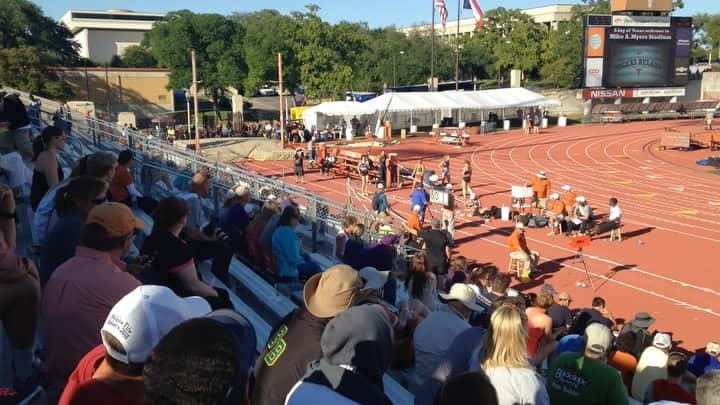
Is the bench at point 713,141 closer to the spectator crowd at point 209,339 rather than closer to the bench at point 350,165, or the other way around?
the bench at point 350,165

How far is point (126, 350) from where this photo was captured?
104 inches

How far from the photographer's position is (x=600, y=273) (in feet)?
50.0

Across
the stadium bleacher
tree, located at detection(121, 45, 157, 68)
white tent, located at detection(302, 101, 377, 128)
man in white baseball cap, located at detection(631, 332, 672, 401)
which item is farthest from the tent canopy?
tree, located at detection(121, 45, 157, 68)

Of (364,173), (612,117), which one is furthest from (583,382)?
(612,117)

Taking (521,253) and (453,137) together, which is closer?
(521,253)

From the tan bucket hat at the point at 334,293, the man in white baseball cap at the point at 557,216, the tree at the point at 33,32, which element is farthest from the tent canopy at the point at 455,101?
the tan bucket hat at the point at 334,293

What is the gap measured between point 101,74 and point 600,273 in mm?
54956

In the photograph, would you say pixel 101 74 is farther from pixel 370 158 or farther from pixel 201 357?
pixel 201 357

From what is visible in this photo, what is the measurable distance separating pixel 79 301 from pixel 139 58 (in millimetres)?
83527

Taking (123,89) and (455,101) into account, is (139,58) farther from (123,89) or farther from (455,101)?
(455,101)

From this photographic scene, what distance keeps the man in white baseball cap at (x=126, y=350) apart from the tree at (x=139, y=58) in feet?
272

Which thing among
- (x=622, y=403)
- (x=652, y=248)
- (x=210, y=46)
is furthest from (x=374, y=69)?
(x=622, y=403)

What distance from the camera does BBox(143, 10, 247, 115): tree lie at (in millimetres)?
60094

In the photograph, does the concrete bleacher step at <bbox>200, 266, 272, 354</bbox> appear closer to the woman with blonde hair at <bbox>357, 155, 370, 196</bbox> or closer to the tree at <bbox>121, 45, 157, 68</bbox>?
the woman with blonde hair at <bbox>357, 155, 370, 196</bbox>
